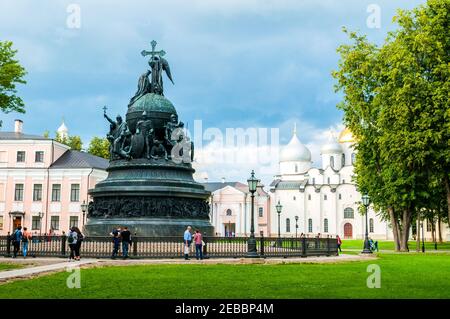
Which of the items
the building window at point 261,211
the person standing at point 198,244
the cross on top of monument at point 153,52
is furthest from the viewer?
the building window at point 261,211

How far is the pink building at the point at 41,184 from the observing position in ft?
232

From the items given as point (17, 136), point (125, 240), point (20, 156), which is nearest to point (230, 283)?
point (125, 240)

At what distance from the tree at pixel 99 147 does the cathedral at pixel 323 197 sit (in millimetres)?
43212

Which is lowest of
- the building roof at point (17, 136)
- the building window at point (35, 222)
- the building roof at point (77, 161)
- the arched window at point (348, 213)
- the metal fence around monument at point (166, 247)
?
the metal fence around monument at point (166, 247)

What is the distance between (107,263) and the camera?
899 inches

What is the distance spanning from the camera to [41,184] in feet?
235

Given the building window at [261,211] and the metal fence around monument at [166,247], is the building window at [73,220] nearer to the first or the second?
the metal fence around monument at [166,247]

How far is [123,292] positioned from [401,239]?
119 feet

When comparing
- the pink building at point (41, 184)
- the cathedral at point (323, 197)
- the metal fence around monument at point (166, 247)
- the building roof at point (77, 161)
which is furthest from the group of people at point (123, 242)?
the cathedral at point (323, 197)

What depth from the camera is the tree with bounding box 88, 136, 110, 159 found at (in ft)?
280

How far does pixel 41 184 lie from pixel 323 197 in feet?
207

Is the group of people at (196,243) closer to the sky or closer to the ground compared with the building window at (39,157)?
closer to the ground

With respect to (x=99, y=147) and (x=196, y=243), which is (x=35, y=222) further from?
(x=196, y=243)
